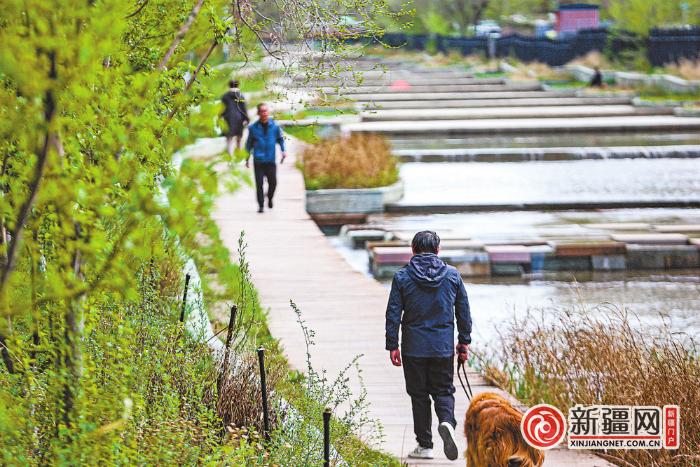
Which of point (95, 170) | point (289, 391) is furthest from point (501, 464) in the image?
point (95, 170)

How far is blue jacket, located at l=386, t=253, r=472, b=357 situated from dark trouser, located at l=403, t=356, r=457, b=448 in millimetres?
68

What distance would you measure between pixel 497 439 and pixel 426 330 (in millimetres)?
1261

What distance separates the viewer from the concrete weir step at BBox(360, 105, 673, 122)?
36.5 metres

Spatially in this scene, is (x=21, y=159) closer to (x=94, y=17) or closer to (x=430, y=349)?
(x=94, y=17)

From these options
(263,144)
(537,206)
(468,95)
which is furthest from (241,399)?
(468,95)

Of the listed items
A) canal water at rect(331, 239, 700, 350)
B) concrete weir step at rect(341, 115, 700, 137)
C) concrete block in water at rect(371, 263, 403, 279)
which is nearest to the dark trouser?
canal water at rect(331, 239, 700, 350)

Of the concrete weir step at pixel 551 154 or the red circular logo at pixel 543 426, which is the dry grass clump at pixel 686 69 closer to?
the concrete weir step at pixel 551 154

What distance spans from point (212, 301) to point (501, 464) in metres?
5.81

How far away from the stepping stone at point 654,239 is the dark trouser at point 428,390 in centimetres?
962

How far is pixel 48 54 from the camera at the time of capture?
362 cm

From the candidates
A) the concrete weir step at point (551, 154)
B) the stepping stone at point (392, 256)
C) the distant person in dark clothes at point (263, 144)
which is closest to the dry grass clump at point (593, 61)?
the concrete weir step at point (551, 154)

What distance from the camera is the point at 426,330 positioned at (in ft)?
22.5

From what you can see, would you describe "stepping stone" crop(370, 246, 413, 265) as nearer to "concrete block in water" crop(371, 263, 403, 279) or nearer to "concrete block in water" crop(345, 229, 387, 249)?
"concrete block in water" crop(371, 263, 403, 279)

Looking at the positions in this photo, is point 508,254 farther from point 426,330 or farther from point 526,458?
point 526,458
